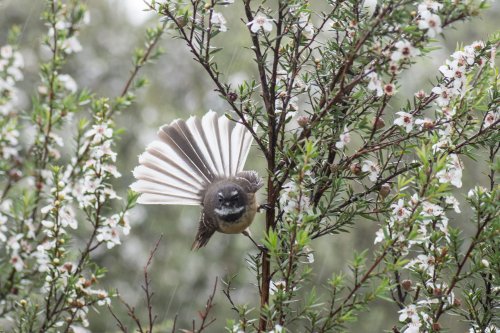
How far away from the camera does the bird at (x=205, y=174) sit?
2.87m

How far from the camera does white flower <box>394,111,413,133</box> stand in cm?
206

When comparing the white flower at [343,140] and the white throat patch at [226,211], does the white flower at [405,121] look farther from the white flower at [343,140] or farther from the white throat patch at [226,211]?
the white throat patch at [226,211]

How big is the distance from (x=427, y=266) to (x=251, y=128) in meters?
0.73

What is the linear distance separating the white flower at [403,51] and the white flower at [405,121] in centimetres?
27

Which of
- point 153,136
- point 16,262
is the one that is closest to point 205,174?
point 16,262

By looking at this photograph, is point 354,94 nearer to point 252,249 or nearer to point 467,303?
point 467,303

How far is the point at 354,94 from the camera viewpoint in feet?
6.79

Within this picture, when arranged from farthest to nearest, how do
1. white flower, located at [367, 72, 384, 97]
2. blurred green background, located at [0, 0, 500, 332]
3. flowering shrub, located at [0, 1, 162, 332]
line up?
blurred green background, located at [0, 0, 500, 332] < flowering shrub, located at [0, 1, 162, 332] < white flower, located at [367, 72, 384, 97]

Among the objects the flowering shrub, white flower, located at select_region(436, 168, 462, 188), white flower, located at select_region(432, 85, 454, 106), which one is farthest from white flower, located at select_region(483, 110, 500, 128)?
the flowering shrub

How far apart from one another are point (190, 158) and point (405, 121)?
1.20 metres

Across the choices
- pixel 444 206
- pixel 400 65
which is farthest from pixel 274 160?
pixel 444 206

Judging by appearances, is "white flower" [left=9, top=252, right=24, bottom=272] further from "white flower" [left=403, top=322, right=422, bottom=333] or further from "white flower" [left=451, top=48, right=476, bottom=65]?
"white flower" [left=451, top=48, right=476, bottom=65]

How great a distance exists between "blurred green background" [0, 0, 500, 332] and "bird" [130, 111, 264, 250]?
20.7 feet

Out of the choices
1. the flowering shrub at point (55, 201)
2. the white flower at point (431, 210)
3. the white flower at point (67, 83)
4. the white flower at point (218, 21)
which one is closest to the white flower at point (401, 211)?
the white flower at point (431, 210)
